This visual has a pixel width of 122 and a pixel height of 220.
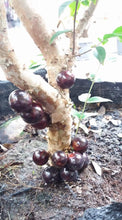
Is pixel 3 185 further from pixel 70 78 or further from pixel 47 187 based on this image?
pixel 70 78

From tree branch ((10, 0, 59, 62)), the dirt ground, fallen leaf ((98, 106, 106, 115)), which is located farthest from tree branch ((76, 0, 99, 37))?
fallen leaf ((98, 106, 106, 115))

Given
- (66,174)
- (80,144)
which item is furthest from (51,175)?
(80,144)

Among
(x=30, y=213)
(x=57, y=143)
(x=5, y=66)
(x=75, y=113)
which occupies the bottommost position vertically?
(x=30, y=213)

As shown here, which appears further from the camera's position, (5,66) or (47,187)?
(47,187)

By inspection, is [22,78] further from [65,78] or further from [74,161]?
[74,161]

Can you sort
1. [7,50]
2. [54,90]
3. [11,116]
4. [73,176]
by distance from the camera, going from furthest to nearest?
[11,116] < [73,176] < [54,90] < [7,50]

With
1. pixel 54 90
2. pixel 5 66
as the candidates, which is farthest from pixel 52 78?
pixel 5 66

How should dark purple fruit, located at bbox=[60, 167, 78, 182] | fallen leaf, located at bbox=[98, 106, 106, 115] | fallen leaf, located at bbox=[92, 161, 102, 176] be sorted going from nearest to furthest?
dark purple fruit, located at bbox=[60, 167, 78, 182]
fallen leaf, located at bbox=[92, 161, 102, 176]
fallen leaf, located at bbox=[98, 106, 106, 115]

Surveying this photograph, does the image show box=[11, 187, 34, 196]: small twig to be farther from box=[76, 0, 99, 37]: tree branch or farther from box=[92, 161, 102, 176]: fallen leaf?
box=[76, 0, 99, 37]: tree branch
